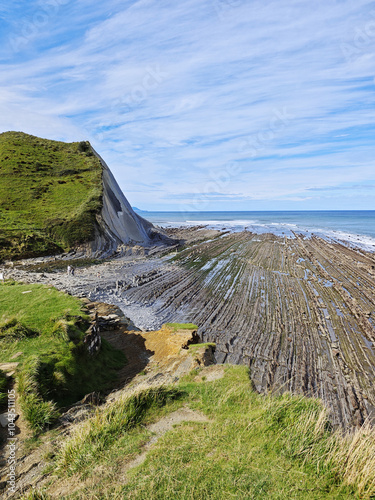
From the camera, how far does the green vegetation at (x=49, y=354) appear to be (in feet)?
23.7

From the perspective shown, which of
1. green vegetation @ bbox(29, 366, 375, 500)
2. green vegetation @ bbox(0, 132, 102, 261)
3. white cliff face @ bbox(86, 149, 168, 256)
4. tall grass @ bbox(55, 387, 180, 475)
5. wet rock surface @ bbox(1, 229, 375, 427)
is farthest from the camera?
white cliff face @ bbox(86, 149, 168, 256)

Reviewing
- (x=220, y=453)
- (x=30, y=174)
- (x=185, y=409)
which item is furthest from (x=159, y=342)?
(x=30, y=174)

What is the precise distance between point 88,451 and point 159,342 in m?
9.49

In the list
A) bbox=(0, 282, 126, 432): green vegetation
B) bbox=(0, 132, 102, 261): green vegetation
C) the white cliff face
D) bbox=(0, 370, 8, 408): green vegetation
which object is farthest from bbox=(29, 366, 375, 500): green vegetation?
the white cliff face

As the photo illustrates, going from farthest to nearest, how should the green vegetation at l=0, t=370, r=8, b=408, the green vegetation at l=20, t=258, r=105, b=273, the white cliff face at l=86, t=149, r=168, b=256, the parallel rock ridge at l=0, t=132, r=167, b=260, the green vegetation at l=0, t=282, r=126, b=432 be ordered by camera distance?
the white cliff face at l=86, t=149, r=168, b=256, the parallel rock ridge at l=0, t=132, r=167, b=260, the green vegetation at l=20, t=258, r=105, b=273, the green vegetation at l=0, t=282, r=126, b=432, the green vegetation at l=0, t=370, r=8, b=408

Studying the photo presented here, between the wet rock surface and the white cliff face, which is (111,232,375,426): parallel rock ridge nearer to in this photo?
the wet rock surface

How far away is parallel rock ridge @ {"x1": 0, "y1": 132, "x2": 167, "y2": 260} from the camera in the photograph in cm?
3766

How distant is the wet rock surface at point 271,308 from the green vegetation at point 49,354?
252 inches

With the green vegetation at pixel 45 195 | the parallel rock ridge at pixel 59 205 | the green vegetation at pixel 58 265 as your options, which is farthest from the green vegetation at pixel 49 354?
the parallel rock ridge at pixel 59 205

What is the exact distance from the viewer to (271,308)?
21.7 meters

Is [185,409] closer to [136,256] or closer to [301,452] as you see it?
[301,452]

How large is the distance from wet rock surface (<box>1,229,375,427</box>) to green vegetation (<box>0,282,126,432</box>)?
6391mm

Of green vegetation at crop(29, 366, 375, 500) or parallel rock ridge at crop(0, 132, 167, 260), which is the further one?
parallel rock ridge at crop(0, 132, 167, 260)

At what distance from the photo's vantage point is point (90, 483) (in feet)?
14.8
